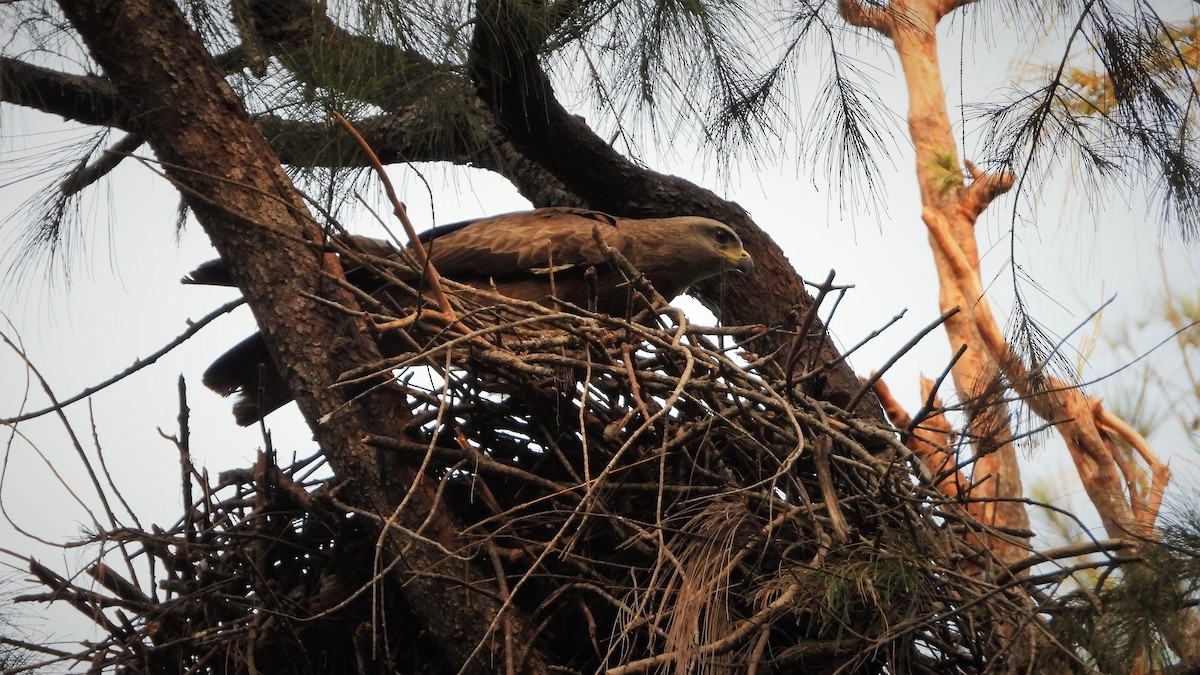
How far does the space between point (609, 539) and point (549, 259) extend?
113cm

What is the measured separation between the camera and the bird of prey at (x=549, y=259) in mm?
3934

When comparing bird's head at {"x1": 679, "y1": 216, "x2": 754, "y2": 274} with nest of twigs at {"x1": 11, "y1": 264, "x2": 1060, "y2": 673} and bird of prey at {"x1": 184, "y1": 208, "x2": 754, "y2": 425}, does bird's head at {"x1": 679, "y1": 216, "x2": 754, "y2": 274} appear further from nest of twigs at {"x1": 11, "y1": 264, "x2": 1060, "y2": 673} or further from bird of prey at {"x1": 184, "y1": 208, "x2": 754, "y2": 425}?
nest of twigs at {"x1": 11, "y1": 264, "x2": 1060, "y2": 673}

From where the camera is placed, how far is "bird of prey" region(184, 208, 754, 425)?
393cm

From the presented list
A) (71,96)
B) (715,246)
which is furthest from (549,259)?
(71,96)

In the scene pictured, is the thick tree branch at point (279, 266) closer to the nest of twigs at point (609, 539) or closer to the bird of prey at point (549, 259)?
the nest of twigs at point (609, 539)

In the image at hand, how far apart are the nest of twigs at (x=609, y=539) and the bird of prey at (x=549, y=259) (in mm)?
472

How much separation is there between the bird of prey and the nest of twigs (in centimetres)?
47

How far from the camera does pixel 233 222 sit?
3.06 metres

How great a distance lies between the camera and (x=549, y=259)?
3918 millimetres

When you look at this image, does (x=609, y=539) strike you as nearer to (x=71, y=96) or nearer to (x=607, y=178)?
(x=607, y=178)

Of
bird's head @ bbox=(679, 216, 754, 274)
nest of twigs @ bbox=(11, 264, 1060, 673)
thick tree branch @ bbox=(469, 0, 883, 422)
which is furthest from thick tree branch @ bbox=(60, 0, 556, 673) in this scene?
bird's head @ bbox=(679, 216, 754, 274)

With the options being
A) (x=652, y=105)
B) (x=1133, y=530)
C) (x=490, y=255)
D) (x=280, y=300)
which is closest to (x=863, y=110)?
(x=652, y=105)

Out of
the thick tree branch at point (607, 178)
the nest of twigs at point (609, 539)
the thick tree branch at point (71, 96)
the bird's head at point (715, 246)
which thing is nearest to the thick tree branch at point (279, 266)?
the nest of twigs at point (609, 539)

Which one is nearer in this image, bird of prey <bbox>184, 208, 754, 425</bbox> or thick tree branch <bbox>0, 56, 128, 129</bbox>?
thick tree branch <bbox>0, 56, 128, 129</bbox>
